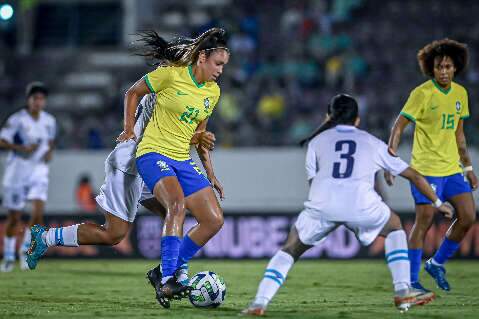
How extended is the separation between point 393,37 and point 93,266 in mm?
9387

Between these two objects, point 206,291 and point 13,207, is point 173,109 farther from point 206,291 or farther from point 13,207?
point 13,207

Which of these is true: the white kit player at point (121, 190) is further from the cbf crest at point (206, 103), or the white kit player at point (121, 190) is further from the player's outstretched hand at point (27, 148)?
the player's outstretched hand at point (27, 148)

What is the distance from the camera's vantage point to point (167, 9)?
2567 centimetres

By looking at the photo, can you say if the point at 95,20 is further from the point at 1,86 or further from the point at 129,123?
the point at 129,123

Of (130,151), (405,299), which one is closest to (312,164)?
(405,299)

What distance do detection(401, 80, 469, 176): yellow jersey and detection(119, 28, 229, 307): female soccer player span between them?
2.29 metres

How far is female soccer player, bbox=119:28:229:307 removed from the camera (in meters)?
9.53

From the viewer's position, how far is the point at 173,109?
964cm

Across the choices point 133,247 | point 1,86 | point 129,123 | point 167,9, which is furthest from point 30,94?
point 167,9

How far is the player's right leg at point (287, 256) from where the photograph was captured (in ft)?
27.1

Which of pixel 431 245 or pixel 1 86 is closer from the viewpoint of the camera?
pixel 431 245

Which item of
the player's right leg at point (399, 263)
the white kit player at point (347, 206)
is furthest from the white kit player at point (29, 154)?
the player's right leg at point (399, 263)

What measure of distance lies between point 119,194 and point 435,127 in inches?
133

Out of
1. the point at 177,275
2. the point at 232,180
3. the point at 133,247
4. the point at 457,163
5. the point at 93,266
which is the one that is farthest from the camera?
the point at 232,180
